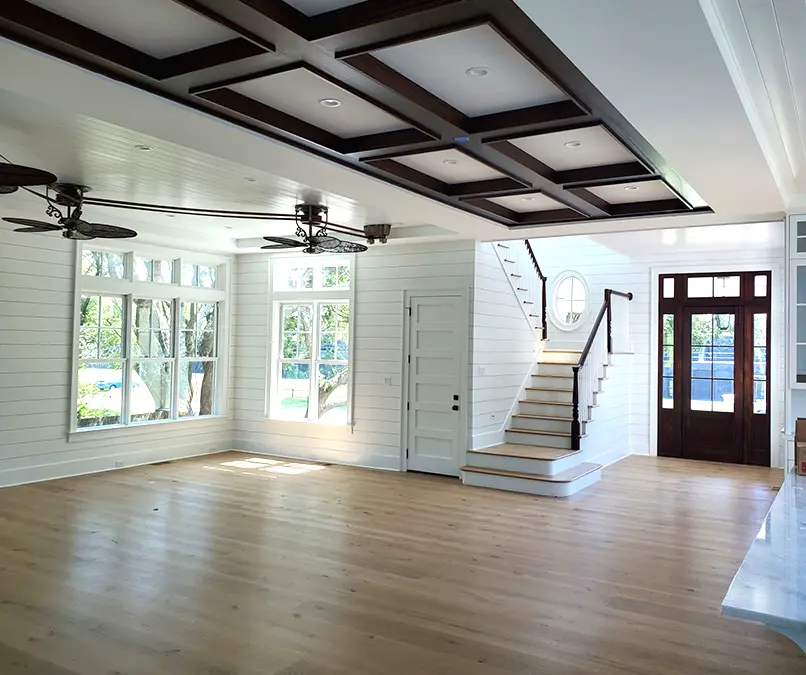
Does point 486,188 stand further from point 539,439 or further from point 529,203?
point 539,439

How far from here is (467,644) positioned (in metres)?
3.56

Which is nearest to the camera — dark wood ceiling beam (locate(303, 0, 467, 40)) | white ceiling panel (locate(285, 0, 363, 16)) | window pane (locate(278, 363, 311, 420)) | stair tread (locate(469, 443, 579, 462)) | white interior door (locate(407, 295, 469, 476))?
dark wood ceiling beam (locate(303, 0, 467, 40))

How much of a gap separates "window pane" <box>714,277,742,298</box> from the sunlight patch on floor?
601 cm

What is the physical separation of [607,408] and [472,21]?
7.31 meters

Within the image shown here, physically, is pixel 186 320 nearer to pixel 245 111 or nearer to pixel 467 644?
pixel 245 111

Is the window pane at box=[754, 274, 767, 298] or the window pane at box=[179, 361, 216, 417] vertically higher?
the window pane at box=[754, 274, 767, 298]

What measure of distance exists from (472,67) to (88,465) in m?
6.76

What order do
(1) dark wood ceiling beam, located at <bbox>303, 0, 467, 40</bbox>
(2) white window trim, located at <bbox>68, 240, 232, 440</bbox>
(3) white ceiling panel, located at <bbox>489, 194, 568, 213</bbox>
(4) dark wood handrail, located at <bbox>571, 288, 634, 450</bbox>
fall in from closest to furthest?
(1) dark wood ceiling beam, located at <bbox>303, 0, 467, 40</bbox>, (3) white ceiling panel, located at <bbox>489, 194, 568, 213</bbox>, (2) white window trim, located at <bbox>68, 240, 232, 440</bbox>, (4) dark wood handrail, located at <bbox>571, 288, 634, 450</bbox>

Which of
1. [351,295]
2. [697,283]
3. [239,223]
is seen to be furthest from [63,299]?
[697,283]

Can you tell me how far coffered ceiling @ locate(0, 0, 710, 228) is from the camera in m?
2.86

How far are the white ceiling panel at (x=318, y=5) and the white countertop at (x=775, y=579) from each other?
2.52 metres

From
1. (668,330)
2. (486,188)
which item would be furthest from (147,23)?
(668,330)

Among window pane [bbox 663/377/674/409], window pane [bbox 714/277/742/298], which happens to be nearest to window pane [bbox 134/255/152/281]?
window pane [bbox 663/377/674/409]

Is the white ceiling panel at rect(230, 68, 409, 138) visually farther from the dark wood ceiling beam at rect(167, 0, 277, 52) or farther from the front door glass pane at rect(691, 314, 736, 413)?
the front door glass pane at rect(691, 314, 736, 413)
